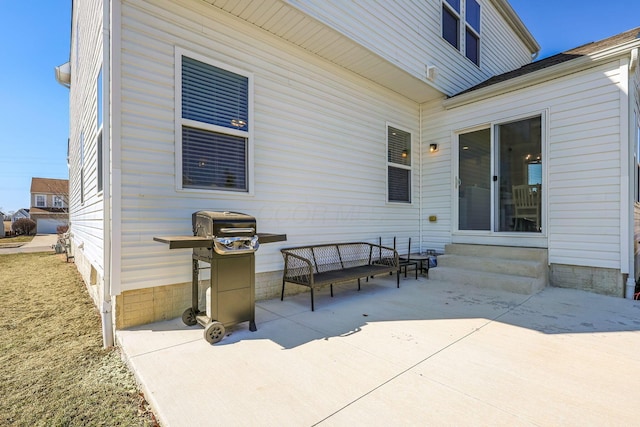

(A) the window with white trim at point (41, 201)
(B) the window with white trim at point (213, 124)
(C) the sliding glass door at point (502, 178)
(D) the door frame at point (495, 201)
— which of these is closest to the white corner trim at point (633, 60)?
(D) the door frame at point (495, 201)

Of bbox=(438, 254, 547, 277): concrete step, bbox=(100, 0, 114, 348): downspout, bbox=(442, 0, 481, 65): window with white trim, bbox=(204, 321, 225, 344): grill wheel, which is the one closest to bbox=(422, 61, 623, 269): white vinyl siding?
bbox=(438, 254, 547, 277): concrete step

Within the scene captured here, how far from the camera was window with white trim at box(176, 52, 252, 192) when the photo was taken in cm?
353

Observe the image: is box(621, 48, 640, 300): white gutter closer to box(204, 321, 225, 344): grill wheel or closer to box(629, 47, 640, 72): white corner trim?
box(629, 47, 640, 72): white corner trim

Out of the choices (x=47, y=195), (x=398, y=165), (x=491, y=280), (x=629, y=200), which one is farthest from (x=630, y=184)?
(x=47, y=195)

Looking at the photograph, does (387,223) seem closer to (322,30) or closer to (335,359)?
(322,30)

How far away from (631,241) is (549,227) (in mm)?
941

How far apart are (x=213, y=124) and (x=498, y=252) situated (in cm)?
493

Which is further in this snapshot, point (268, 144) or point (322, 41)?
point (322, 41)

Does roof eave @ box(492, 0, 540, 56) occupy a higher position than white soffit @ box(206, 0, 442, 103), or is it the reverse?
roof eave @ box(492, 0, 540, 56)

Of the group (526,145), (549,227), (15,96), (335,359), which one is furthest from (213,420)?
(15,96)

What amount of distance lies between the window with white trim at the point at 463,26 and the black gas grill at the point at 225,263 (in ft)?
20.2

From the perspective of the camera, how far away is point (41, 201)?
31922 millimetres

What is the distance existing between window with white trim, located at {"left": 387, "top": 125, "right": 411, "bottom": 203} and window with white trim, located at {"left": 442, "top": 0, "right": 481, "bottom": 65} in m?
2.29

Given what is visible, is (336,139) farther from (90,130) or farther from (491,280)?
(90,130)
